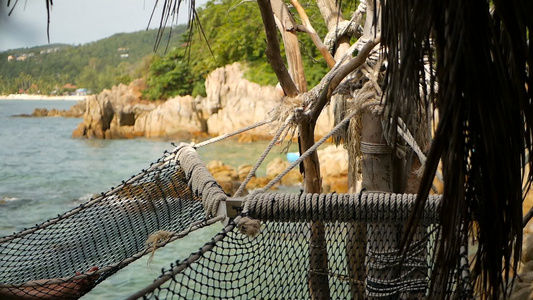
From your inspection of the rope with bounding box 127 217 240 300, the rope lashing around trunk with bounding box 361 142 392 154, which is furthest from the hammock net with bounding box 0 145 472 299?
the rope lashing around trunk with bounding box 361 142 392 154

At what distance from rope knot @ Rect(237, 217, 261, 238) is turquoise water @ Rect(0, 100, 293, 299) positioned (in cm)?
573

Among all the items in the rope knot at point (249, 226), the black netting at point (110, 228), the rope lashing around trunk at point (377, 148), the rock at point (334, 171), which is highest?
the rope lashing around trunk at point (377, 148)

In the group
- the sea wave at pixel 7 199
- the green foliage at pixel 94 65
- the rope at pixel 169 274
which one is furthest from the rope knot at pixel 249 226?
the green foliage at pixel 94 65

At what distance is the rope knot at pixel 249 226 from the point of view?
1759 millimetres

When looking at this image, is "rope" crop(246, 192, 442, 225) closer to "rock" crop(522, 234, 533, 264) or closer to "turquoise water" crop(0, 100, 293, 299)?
"rock" crop(522, 234, 533, 264)

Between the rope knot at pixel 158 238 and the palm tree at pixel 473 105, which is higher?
the palm tree at pixel 473 105

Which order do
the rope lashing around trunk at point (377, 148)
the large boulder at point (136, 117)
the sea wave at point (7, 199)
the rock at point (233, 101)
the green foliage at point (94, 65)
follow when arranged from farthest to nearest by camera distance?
the green foliage at point (94, 65) → the large boulder at point (136, 117) → the rock at point (233, 101) → the sea wave at point (7, 199) → the rope lashing around trunk at point (377, 148)

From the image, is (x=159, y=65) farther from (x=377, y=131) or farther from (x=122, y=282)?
(x=377, y=131)

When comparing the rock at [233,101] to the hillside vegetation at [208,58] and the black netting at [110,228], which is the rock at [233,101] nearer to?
the hillside vegetation at [208,58]

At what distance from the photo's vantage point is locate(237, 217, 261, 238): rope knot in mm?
1759

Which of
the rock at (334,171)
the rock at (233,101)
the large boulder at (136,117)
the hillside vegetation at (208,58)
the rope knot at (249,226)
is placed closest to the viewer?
the rope knot at (249,226)

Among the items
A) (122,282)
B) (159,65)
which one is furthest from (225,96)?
(122,282)

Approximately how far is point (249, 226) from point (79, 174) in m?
15.7

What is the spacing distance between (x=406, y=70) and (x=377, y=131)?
1758mm
